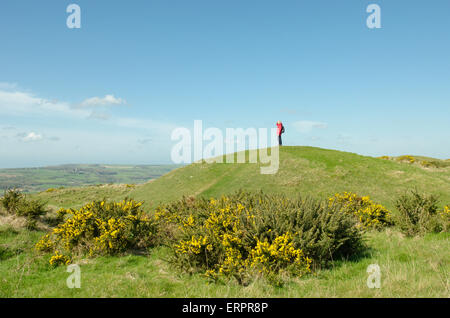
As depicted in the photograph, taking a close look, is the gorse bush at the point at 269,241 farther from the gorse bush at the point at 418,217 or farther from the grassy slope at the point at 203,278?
the gorse bush at the point at 418,217

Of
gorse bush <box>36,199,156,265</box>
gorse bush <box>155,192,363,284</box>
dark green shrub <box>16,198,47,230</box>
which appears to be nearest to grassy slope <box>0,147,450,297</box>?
gorse bush <box>155,192,363,284</box>

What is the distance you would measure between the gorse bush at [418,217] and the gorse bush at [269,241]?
402cm

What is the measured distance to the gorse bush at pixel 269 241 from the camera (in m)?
7.23

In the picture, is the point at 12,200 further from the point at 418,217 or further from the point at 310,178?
the point at 310,178

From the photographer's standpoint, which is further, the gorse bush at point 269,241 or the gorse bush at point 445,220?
the gorse bush at point 445,220

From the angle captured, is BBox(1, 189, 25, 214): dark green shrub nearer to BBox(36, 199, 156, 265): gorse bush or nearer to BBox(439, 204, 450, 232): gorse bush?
BBox(36, 199, 156, 265): gorse bush

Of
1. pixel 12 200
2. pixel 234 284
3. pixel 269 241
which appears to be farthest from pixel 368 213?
pixel 12 200

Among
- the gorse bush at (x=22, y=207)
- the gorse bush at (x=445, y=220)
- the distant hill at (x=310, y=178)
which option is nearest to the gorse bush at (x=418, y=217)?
the gorse bush at (x=445, y=220)
